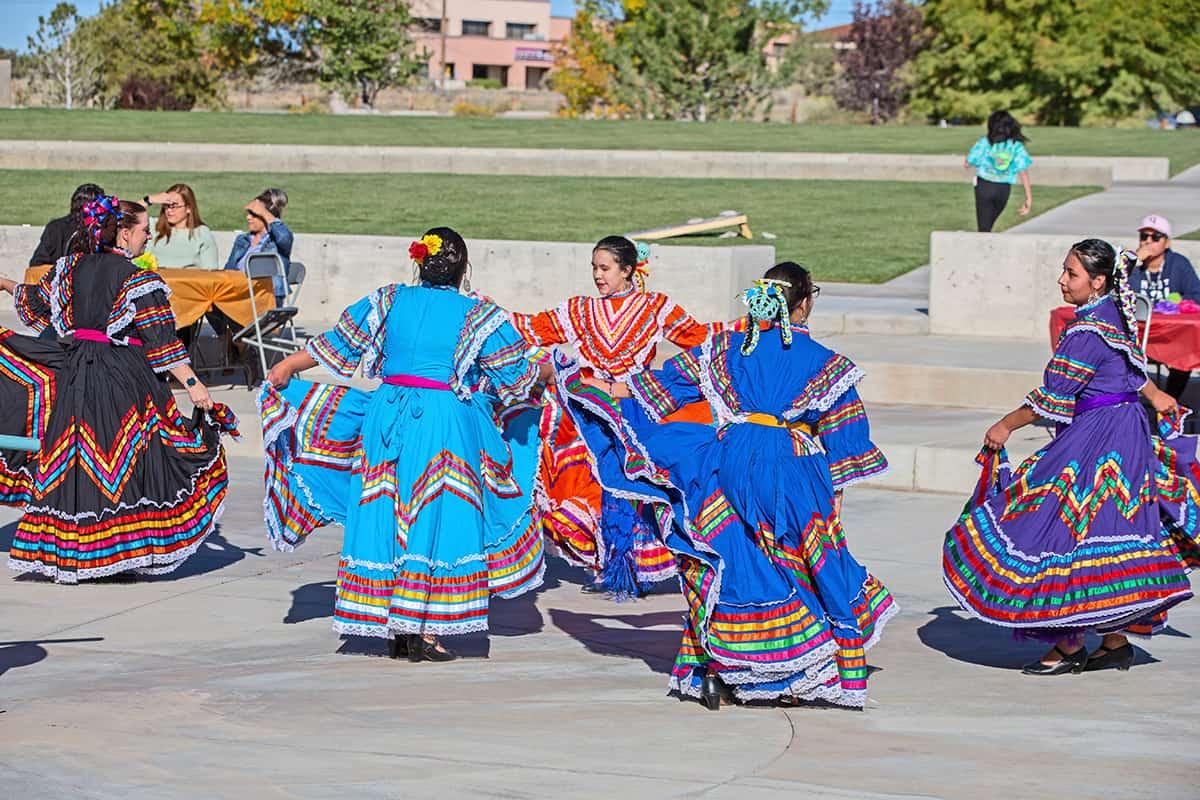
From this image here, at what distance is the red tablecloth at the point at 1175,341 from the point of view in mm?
12719

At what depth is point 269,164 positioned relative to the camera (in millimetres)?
31797

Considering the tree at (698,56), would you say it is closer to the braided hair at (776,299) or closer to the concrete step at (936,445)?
the concrete step at (936,445)

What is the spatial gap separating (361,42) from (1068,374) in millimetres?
52312

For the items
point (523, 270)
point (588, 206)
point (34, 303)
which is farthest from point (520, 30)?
point (34, 303)

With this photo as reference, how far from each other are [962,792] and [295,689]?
8.35 ft

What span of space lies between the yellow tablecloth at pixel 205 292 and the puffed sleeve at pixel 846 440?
797cm

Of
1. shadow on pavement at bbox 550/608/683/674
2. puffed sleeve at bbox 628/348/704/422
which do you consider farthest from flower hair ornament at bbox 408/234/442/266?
shadow on pavement at bbox 550/608/683/674

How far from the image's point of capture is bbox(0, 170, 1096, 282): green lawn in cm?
2267

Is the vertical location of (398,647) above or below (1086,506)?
below

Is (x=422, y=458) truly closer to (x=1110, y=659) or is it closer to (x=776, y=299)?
(x=776, y=299)

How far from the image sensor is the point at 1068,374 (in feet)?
24.5

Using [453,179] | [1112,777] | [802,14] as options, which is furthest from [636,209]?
[802,14]

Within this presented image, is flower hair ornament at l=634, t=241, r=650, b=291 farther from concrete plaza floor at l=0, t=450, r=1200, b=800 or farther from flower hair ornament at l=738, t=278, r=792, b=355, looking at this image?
flower hair ornament at l=738, t=278, r=792, b=355

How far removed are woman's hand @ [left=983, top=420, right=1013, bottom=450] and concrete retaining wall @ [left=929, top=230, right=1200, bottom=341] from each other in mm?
10109
